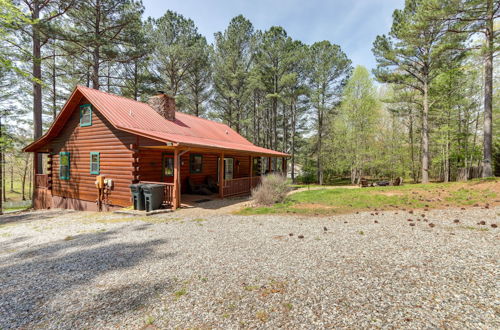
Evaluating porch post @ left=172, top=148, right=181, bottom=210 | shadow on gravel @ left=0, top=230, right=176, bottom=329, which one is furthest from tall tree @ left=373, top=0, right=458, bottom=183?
shadow on gravel @ left=0, top=230, right=176, bottom=329

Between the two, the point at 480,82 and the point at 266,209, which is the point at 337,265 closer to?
the point at 266,209

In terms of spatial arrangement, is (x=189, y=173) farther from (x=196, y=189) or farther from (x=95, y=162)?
(x=95, y=162)

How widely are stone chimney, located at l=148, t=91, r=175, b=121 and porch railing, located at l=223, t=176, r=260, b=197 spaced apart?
562cm

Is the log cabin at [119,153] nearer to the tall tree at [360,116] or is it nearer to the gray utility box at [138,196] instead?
the gray utility box at [138,196]

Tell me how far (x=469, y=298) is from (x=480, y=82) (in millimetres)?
26513

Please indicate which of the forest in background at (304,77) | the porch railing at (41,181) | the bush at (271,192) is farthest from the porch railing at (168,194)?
the forest in background at (304,77)

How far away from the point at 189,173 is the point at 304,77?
18.6 meters

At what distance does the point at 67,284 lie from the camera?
128 inches

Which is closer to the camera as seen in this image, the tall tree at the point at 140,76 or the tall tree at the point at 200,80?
the tall tree at the point at 140,76

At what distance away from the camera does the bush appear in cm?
965

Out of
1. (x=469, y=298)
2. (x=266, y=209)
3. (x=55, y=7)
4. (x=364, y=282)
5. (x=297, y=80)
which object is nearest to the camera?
(x=469, y=298)

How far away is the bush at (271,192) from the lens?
965cm

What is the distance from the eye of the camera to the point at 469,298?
251 centimetres

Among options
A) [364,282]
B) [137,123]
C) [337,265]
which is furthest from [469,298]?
[137,123]
